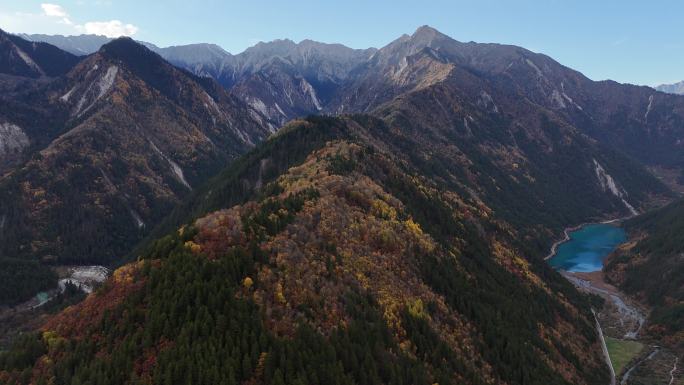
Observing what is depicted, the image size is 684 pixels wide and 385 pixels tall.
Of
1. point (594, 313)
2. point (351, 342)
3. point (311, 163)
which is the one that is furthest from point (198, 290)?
point (594, 313)

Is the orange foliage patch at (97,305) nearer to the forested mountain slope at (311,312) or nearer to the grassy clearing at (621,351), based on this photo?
the forested mountain slope at (311,312)

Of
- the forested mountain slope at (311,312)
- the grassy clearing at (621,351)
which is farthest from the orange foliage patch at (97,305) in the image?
the grassy clearing at (621,351)

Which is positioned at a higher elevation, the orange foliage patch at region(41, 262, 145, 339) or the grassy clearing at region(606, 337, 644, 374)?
the orange foliage patch at region(41, 262, 145, 339)

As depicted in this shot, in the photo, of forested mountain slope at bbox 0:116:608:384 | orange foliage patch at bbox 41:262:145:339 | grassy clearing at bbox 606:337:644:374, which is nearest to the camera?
forested mountain slope at bbox 0:116:608:384

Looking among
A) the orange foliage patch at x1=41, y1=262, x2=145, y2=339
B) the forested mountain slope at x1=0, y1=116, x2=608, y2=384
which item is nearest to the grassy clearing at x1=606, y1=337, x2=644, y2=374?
the forested mountain slope at x1=0, y1=116, x2=608, y2=384

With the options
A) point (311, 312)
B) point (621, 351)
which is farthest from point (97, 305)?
point (621, 351)

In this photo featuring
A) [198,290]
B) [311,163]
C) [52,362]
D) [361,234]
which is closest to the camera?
[52,362]

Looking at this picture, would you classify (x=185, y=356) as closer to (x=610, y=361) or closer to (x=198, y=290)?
(x=198, y=290)

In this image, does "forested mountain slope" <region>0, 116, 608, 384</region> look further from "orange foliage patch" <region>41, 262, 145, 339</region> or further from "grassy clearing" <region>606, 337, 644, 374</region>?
"grassy clearing" <region>606, 337, 644, 374</region>
